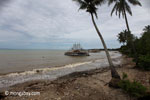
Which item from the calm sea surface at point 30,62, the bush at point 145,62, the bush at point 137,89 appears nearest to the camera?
the bush at point 137,89

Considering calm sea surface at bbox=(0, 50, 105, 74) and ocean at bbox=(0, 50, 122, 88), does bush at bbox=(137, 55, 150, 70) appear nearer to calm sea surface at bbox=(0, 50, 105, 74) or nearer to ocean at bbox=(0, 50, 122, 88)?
ocean at bbox=(0, 50, 122, 88)

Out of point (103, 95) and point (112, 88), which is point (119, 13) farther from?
point (103, 95)

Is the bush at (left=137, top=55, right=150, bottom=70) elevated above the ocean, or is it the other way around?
the bush at (left=137, top=55, right=150, bottom=70)

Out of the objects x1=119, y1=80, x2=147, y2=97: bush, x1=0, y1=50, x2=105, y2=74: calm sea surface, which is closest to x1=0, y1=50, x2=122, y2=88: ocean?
x1=0, y1=50, x2=105, y2=74: calm sea surface

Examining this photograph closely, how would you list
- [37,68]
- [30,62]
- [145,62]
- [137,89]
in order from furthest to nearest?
[30,62], [37,68], [145,62], [137,89]

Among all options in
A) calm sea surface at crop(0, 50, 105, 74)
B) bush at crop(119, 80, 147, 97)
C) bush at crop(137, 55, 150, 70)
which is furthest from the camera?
calm sea surface at crop(0, 50, 105, 74)

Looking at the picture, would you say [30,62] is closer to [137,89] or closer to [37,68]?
[37,68]

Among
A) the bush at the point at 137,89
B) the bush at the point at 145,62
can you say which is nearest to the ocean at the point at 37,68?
the bush at the point at 145,62

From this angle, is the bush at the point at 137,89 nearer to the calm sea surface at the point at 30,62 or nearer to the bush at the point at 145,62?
the bush at the point at 145,62

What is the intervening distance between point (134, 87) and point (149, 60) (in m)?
5.99

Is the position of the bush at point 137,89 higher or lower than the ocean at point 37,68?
higher

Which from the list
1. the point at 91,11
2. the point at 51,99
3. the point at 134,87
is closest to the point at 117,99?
the point at 134,87

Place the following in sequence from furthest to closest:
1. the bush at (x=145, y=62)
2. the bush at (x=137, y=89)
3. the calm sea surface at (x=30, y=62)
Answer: the calm sea surface at (x=30, y=62)
the bush at (x=145, y=62)
the bush at (x=137, y=89)

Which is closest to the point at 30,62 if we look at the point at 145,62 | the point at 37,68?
the point at 37,68
